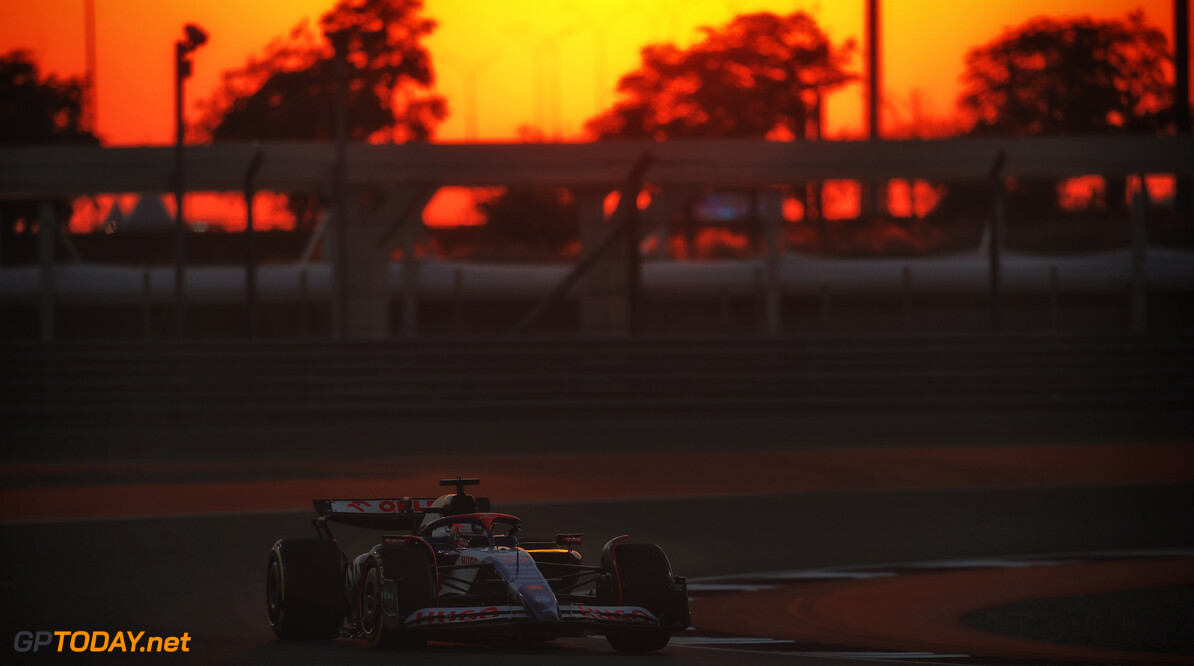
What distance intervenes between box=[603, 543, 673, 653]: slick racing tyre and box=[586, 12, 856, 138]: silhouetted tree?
189 feet

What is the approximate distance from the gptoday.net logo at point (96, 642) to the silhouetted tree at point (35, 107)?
49479 mm

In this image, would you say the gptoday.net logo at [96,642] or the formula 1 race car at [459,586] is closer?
the formula 1 race car at [459,586]

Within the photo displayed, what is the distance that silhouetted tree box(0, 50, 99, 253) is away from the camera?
55.0 metres

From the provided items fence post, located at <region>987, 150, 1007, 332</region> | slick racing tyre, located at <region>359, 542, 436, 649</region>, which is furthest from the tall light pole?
slick racing tyre, located at <region>359, 542, 436, 649</region>

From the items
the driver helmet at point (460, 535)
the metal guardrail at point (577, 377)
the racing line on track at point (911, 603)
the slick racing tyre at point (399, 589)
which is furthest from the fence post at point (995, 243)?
the slick racing tyre at point (399, 589)

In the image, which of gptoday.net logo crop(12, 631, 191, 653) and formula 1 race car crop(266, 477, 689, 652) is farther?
gptoday.net logo crop(12, 631, 191, 653)

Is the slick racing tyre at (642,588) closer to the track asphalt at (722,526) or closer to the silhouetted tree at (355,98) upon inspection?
the track asphalt at (722,526)

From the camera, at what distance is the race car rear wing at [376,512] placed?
709 centimetres

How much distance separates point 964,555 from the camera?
10.6 metres

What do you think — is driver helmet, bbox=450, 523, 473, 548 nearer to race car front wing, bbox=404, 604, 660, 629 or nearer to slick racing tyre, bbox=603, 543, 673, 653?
race car front wing, bbox=404, 604, 660, 629

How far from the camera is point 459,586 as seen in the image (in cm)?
662

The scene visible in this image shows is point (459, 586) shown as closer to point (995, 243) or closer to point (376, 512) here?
point (376, 512)

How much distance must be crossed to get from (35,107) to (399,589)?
55006 millimetres

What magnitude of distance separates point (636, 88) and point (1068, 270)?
43.1 metres
